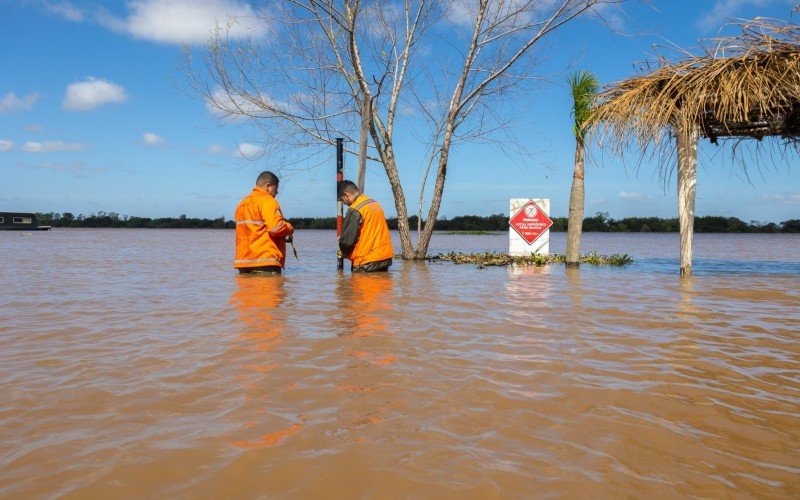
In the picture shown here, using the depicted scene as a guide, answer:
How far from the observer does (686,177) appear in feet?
38.8

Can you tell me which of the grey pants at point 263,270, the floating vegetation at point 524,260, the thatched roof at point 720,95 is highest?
the thatched roof at point 720,95

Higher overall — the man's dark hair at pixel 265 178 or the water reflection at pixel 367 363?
the man's dark hair at pixel 265 178

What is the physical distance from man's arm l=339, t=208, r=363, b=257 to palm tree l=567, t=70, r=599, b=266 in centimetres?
653

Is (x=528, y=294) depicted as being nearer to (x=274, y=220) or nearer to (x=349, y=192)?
(x=349, y=192)

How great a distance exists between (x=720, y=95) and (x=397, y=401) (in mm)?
10424

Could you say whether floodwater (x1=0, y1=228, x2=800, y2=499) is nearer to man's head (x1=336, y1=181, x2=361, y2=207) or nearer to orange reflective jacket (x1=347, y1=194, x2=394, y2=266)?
orange reflective jacket (x1=347, y1=194, x2=394, y2=266)

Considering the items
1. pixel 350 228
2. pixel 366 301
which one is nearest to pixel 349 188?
pixel 350 228

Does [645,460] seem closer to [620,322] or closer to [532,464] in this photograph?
[532,464]

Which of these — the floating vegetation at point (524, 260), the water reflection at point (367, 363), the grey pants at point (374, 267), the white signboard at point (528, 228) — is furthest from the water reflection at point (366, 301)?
the white signboard at point (528, 228)

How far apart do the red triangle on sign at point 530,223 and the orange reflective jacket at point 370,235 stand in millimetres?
6709

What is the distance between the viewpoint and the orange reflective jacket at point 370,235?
1087 centimetres

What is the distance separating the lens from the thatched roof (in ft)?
33.7

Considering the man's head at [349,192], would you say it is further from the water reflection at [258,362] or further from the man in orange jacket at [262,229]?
the water reflection at [258,362]

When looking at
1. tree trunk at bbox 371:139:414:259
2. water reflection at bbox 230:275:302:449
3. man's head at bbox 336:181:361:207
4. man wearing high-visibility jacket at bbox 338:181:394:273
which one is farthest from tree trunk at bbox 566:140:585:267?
water reflection at bbox 230:275:302:449
